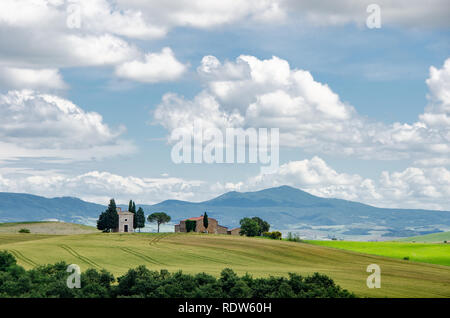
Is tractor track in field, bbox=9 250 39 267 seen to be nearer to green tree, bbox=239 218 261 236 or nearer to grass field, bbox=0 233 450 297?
grass field, bbox=0 233 450 297

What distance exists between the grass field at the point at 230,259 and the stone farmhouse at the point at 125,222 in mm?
42095

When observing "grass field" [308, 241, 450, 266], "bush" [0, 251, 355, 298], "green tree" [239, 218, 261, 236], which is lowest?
"grass field" [308, 241, 450, 266]

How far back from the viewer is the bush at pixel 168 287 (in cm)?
4681

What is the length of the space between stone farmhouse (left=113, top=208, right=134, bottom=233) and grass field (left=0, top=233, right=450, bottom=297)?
42.1m

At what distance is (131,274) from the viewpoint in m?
51.2

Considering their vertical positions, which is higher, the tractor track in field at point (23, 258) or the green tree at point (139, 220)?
A: the green tree at point (139, 220)

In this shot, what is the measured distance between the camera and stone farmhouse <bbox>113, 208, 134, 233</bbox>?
177613mm

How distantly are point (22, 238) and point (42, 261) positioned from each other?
57.8m

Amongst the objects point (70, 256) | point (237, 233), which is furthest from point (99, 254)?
point (237, 233)

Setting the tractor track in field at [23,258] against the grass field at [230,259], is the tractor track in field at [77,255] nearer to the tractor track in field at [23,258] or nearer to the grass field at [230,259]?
the grass field at [230,259]

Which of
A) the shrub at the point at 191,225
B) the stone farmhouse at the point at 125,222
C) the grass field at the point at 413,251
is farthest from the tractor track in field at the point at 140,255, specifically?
the stone farmhouse at the point at 125,222

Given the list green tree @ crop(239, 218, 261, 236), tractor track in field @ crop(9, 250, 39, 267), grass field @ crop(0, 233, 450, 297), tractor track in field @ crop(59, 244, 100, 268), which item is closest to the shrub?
green tree @ crop(239, 218, 261, 236)

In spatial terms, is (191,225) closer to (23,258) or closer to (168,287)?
(23,258)
